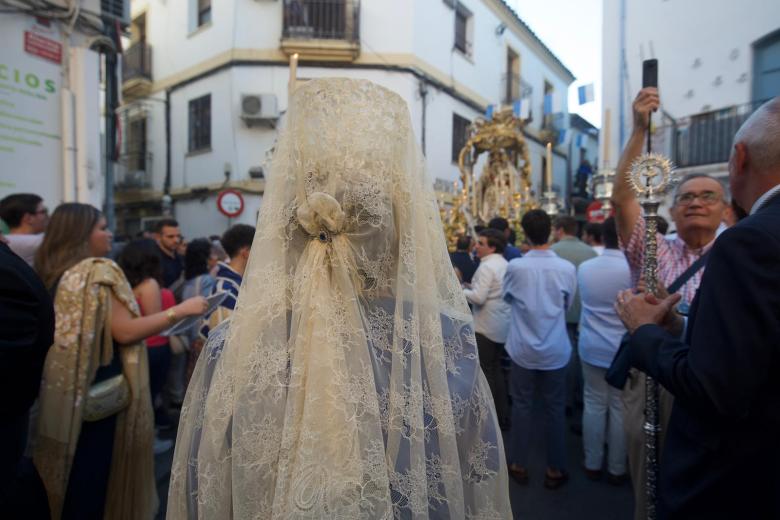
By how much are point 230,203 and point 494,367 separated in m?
8.14

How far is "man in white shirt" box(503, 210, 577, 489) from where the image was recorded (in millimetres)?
3408

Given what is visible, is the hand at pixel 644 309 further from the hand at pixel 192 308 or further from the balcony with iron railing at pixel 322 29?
the balcony with iron railing at pixel 322 29

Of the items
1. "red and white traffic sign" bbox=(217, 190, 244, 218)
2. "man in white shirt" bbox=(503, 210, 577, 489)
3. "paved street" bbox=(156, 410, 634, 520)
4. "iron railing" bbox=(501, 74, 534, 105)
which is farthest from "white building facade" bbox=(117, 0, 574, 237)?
"paved street" bbox=(156, 410, 634, 520)

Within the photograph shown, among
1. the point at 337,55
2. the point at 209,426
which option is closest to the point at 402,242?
the point at 209,426

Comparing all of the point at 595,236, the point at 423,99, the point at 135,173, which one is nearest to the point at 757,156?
the point at 595,236

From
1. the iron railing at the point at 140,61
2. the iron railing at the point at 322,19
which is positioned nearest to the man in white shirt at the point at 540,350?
the iron railing at the point at 322,19

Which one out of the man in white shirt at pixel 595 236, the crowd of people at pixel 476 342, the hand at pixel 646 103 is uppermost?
the hand at pixel 646 103

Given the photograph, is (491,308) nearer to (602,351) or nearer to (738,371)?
(602,351)

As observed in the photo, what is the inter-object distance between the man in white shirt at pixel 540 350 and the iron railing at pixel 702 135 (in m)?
7.23

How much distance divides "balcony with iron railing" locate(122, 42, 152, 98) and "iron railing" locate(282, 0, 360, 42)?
5.40 m

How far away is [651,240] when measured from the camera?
1.97m

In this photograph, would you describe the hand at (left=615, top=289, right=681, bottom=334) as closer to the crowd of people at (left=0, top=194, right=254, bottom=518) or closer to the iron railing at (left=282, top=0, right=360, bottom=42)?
the crowd of people at (left=0, top=194, right=254, bottom=518)

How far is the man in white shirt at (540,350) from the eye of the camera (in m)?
3.41

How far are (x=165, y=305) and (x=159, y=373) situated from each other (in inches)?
22.8
